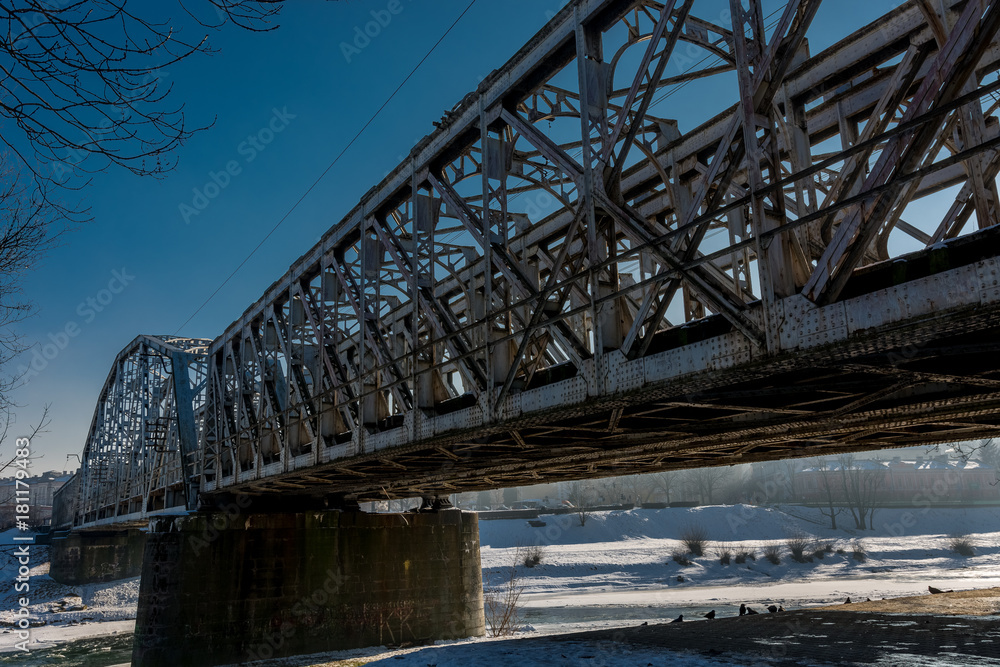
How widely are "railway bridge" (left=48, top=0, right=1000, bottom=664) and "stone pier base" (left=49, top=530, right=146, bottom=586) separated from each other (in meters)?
37.9

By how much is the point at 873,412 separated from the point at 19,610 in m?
48.9

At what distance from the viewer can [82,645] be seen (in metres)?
32.0

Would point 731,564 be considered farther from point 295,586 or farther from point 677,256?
point 677,256

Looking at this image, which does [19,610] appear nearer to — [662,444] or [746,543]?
[662,444]

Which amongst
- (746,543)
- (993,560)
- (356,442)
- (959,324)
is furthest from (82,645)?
(993,560)

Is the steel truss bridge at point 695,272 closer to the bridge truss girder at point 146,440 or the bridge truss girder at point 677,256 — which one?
the bridge truss girder at point 677,256

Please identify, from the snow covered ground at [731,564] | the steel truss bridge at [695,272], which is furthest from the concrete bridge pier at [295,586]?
the snow covered ground at [731,564]

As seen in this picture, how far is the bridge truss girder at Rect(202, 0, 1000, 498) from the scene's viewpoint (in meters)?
6.12

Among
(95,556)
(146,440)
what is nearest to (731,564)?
(146,440)

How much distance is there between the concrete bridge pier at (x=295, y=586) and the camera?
20.5 metres

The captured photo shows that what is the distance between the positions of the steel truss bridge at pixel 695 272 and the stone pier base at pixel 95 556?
44799mm

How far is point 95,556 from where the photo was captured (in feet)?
183

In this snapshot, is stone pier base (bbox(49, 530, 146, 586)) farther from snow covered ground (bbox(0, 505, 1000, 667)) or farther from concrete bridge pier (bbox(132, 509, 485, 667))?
concrete bridge pier (bbox(132, 509, 485, 667))

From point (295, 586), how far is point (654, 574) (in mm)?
36997
